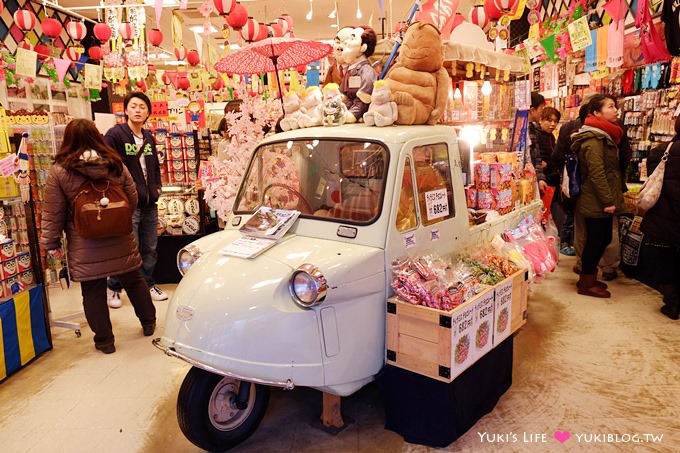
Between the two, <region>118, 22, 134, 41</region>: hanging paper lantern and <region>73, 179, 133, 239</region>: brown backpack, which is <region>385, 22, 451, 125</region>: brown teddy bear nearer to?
<region>73, 179, 133, 239</region>: brown backpack

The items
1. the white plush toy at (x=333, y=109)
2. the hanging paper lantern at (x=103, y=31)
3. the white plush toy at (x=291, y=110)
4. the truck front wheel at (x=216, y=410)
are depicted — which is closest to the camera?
the truck front wheel at (x=216, y=410)

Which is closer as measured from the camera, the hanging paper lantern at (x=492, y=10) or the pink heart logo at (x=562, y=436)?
the pink heart logo at (x=562, y=436)

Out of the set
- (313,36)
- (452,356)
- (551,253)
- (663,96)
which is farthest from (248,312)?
(313,36)

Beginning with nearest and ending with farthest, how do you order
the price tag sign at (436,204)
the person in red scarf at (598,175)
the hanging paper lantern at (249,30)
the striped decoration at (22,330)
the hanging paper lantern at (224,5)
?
the price tag sign at (436,204) < the striped decoration at (22,330) < the person in red scarf at (598,175) < the hanging paper lantern at (224,5) < the hanging paper lantern at (249,30)

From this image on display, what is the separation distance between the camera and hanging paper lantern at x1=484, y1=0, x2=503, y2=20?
5523 millimetres

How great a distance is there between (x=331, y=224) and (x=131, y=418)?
5.42ft

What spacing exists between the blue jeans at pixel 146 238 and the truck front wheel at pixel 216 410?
2.54 meters

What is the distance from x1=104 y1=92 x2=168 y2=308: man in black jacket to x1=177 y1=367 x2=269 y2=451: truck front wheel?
2632 millimetres

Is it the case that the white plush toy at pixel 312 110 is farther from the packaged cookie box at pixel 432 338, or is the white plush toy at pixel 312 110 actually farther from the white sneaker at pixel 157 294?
the white sneaker at pixel 157 294

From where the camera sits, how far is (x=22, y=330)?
3.61 metres

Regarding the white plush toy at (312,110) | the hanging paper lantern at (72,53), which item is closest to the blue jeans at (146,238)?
the white plush toy at (312,110)

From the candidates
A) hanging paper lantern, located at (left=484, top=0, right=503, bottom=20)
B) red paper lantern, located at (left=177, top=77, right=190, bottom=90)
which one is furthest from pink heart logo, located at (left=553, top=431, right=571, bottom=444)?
red paper lantern, located at (left=177, top=77, right=190, bottom=90)

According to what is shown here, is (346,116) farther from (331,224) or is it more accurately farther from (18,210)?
(18,210)

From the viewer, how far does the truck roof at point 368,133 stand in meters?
2.77
